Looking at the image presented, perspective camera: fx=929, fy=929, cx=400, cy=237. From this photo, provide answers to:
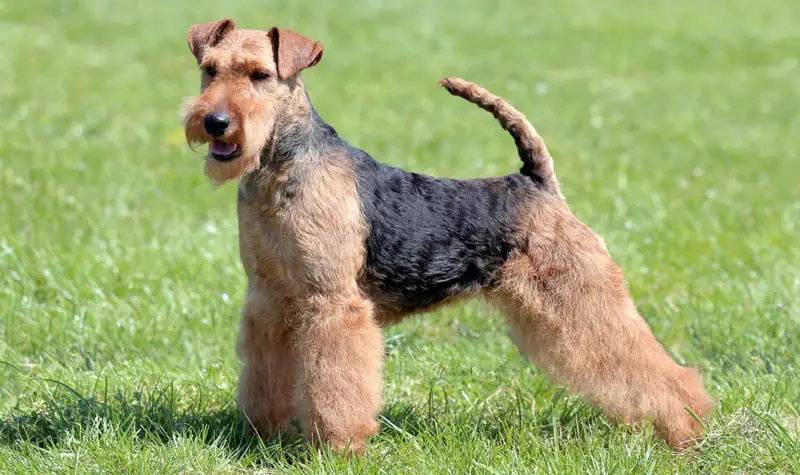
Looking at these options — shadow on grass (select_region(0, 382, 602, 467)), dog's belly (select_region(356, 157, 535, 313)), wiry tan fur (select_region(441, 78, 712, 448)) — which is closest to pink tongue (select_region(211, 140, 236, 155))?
dog's belly (select_region(356, 157, 535, 313))

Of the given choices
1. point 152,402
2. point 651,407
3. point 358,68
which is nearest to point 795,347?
point 651,407

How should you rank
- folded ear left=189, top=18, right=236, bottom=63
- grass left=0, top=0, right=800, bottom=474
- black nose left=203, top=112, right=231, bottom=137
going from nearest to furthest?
1. black nose left=203, top=112, right=231, bottom=137
2. folded ear left=189, top=18, right=236, bottom=63
3. grass left=0, top=0, right=800, bottom=474

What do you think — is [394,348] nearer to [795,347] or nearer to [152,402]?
[152,402]

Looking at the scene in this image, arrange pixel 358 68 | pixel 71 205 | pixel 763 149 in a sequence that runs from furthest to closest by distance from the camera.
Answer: pixel 358 68, pixel 763 149, pixel 71 205

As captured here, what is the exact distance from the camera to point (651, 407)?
4.53 meters

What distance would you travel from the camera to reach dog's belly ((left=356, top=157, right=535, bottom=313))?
4.40 meters

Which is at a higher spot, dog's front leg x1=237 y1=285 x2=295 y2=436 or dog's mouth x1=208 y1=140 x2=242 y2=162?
dog's mouth x1=208 y1=140 x2=242 y2=162

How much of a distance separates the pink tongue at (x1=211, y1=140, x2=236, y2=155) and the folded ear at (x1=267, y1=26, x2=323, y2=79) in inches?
16.6

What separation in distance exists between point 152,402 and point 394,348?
5.29 feet

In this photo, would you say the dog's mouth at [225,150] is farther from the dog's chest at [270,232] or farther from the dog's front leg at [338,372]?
the dog's front leg at [338,372]

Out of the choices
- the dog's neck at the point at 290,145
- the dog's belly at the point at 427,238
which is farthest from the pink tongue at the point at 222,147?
the dog's belly at the point at 427,238

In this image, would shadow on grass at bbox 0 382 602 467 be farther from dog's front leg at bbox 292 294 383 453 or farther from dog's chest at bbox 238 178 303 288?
dog's chest at bbox 238 178 303 288

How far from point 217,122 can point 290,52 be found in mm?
521

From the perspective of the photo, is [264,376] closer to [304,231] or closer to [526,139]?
[304,231]
